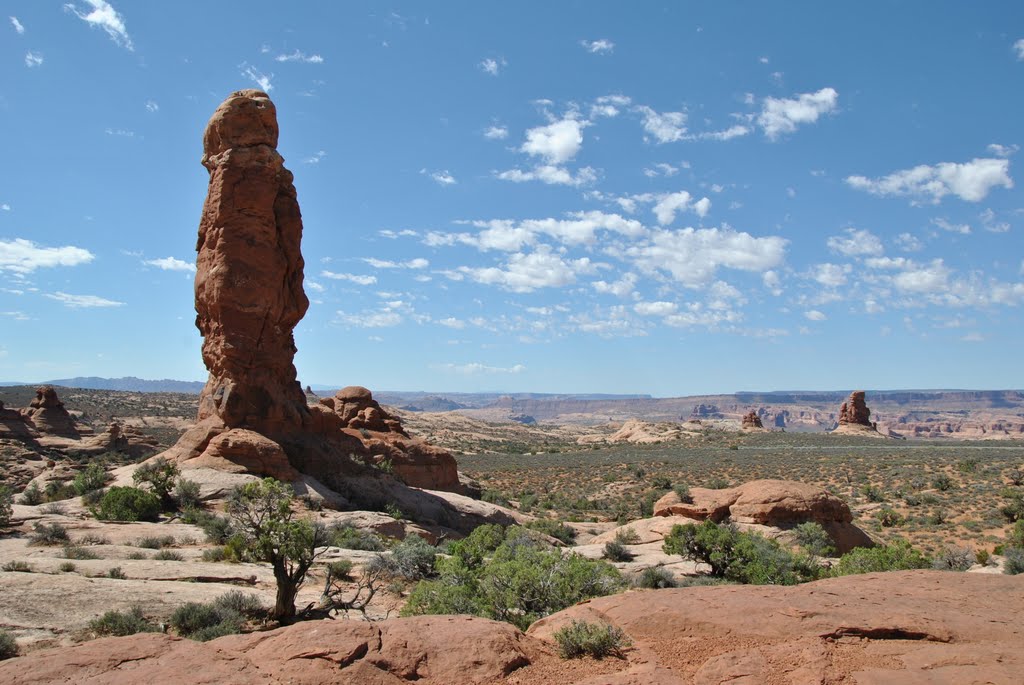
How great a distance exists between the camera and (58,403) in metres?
45.5

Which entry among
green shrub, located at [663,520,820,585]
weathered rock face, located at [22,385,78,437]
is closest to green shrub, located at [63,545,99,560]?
green shrub, located at [663,520,820,585]

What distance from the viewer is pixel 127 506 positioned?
18.6 meters

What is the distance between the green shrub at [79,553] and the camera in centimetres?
1396

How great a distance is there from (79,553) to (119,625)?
5.63 metres

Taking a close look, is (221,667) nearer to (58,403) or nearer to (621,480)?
(621,480)

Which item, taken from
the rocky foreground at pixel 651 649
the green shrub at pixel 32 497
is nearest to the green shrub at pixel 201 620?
the rocky foreground at pixel 651 649

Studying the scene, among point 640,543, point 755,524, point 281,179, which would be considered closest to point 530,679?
point 640,543

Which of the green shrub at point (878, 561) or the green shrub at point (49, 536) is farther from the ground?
the green shrub at point (878, 561)

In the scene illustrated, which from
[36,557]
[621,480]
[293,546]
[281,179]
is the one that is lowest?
[621,480]

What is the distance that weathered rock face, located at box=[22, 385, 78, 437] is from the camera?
141ft

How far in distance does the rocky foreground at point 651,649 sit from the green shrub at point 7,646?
3847mm

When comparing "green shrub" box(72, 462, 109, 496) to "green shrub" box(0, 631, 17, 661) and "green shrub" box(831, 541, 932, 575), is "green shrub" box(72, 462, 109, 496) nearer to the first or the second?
"green shrub" box(0, 631, 17, 661)

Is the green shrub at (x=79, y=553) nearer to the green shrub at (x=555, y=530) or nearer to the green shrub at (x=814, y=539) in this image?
the green shrub at (x=555, y=530)

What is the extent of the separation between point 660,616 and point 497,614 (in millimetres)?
3277
